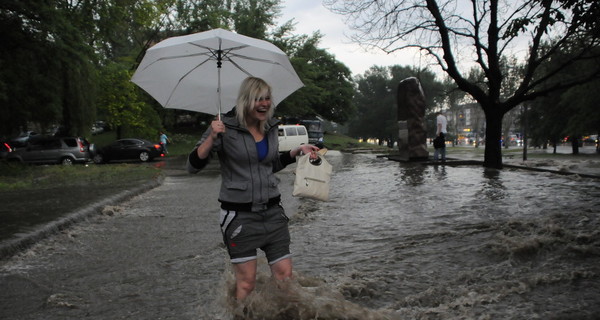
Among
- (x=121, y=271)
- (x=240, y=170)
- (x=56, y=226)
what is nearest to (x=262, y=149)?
(x=240, y=170)

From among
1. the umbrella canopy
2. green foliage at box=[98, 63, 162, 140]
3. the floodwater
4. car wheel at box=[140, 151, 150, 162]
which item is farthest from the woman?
green foliage at box=[98, 63, 162, 140]

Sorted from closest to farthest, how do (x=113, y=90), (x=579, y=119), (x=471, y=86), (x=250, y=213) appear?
(x=250, y=213), (x=471, y=86), (x=113, y=90), (x=579, y=119)

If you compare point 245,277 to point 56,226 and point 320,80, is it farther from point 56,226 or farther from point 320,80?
point 320,80

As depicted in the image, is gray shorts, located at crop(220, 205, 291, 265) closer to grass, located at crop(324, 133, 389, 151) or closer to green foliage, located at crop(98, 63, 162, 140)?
green foliage, located at crop(98, 63, 162, 140)

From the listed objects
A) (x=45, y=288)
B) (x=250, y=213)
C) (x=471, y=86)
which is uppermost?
(x=471, y=86)

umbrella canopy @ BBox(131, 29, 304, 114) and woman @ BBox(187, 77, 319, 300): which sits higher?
umbrella canopy @ BBox(131, 29, 304, 114)

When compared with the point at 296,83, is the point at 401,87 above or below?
above

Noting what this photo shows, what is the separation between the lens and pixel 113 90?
33.5 m

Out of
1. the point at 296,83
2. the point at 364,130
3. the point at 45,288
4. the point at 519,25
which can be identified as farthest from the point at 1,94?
the point at 364,130

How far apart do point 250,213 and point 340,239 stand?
12.2 ft

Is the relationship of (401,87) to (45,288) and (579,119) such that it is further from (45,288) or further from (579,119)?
(579,119)

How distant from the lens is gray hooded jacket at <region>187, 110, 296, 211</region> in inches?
128

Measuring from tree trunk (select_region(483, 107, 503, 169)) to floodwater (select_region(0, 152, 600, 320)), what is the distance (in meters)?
6.50

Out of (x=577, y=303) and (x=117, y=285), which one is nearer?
(x=577, y=303)
